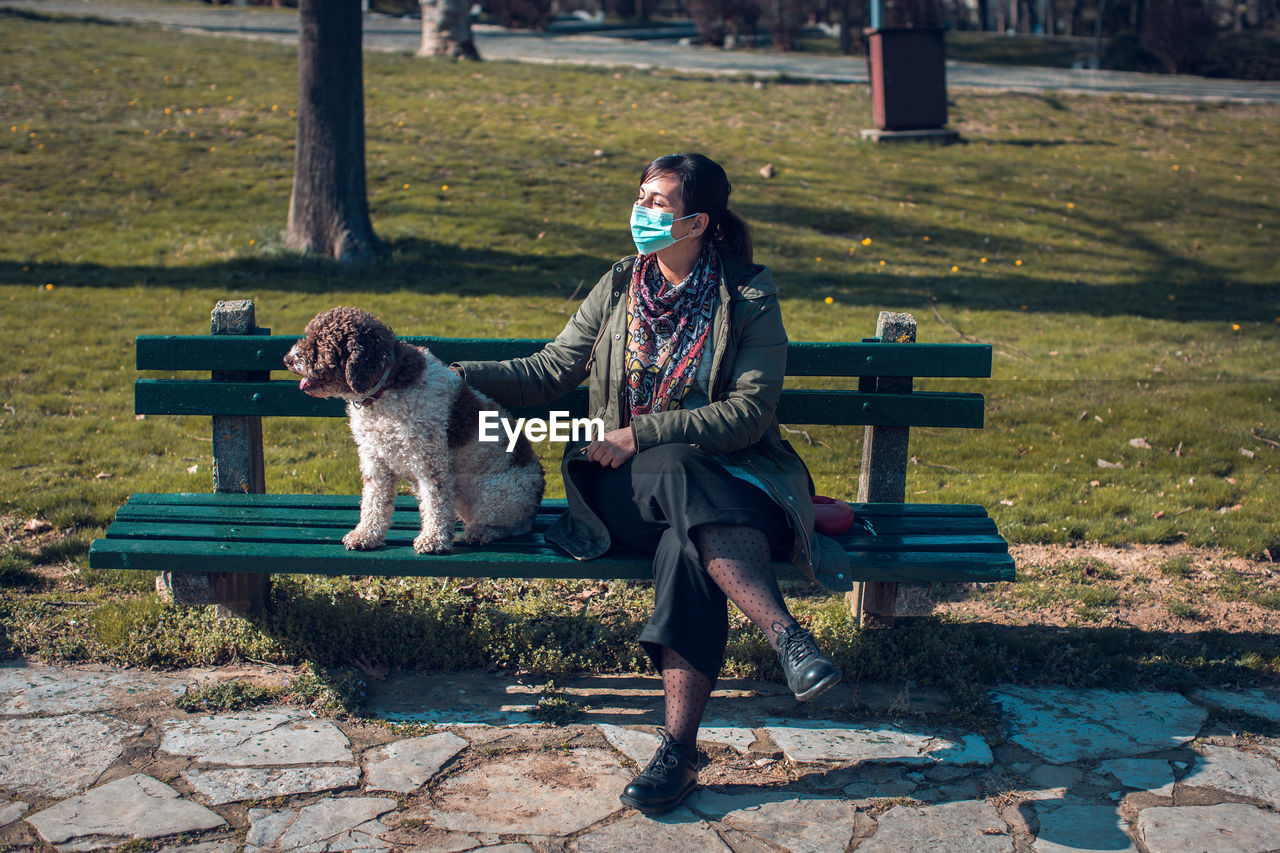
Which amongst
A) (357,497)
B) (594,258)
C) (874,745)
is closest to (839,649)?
(874,745)

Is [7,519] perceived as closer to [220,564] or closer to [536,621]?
[220,564]

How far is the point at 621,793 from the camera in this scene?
3.27 metres

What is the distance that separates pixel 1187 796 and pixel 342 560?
8.70ft

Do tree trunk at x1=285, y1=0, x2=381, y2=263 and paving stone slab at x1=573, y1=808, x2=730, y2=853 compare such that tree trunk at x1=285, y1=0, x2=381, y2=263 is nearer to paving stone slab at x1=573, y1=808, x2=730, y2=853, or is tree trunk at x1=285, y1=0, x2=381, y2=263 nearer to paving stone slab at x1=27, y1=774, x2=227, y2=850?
paving stone slab at x1=27, y1=774, x2=227, y2=850

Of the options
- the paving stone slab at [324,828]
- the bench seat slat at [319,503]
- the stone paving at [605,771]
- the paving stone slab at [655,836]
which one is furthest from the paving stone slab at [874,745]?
the paving stone slab at [324,828]

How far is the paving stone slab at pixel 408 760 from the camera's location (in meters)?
3.31

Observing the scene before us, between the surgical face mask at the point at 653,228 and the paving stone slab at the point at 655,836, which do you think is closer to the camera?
the paving stone slab at the point at 655,836

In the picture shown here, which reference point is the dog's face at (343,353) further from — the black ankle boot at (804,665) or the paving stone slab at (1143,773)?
the paving stone slab at (1143,773)

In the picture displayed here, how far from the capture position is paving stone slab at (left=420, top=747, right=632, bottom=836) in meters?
3.13

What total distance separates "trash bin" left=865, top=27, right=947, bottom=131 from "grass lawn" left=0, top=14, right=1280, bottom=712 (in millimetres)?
692

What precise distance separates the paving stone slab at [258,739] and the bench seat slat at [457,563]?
48 cm

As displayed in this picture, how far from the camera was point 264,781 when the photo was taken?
329 cm

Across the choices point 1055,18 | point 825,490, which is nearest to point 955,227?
point 825,490

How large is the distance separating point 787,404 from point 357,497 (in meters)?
1.64
